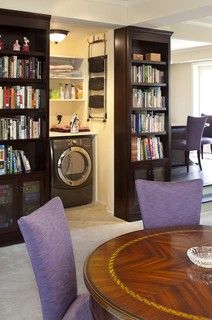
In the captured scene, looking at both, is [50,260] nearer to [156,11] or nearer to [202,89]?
[156,11]

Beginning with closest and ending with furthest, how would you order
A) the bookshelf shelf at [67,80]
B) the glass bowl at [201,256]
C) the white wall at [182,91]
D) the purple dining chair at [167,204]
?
1. the glass bowl at [201,256]
2. the purple dining chair at [167,204]
3. the bookshelf shelf at [67,80]
4. the white wall at [182,91]

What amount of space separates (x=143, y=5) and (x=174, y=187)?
8.82ft

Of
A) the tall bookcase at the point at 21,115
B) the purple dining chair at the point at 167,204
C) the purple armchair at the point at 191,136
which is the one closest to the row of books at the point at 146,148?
the tall bookcase at the point at 21,115

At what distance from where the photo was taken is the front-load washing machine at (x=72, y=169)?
5334mm

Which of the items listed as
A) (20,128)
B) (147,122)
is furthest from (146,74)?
(20,128)

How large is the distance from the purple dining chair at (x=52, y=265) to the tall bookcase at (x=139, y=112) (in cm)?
294

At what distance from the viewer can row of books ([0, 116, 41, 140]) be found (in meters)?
4.09

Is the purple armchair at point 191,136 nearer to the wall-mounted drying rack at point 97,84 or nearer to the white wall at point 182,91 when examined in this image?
the wall-mounted drying rack at point 97,84

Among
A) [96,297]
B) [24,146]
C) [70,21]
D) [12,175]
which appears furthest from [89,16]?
[96,297]

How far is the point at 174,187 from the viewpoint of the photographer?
8.26 ft

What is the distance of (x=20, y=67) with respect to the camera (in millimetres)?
4129

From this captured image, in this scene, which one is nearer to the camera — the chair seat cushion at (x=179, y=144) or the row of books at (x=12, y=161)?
the row of books at (x=12, y=161)

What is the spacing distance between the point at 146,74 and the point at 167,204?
2847 millimetres

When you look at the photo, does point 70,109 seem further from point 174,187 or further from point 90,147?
point 174,187
